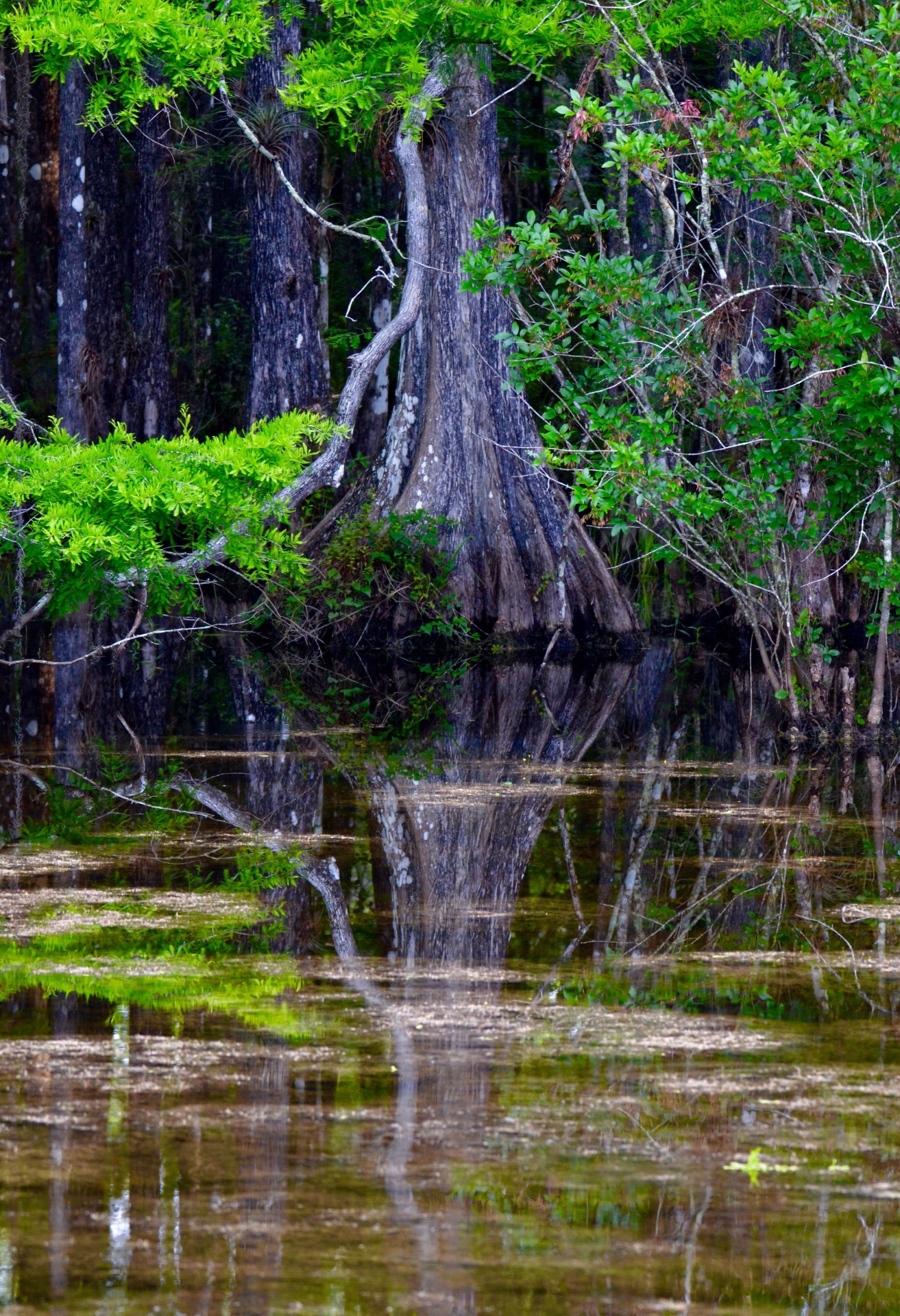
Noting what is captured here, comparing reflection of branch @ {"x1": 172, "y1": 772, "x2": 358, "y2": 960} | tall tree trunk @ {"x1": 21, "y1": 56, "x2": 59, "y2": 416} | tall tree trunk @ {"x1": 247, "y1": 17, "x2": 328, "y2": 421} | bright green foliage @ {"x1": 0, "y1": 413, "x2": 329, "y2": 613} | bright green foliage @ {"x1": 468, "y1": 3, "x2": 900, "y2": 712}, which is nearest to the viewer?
reflection of branch @ {"x1": 172, "y1": 772, "x2": 358, "y2": 960}

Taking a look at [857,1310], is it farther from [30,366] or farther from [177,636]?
[30,366]

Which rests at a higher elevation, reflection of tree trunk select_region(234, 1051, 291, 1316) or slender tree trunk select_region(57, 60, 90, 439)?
slender tree trunk select_region(57, 60, 90, 439)

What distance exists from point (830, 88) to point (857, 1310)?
285 inches

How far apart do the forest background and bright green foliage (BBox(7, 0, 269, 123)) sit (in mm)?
37

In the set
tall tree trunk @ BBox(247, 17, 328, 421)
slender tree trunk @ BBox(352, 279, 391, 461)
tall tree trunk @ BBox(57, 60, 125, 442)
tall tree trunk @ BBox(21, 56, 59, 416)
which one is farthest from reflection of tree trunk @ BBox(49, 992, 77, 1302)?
tall tree trunk @ BBox(21, 56, 59, 416)

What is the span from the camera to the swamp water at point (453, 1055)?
2762mm

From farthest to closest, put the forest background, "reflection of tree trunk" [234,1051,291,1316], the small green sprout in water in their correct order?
the forest background < the small green sprout in water < "reflection of tree trunk" [234,1051,291,1316]

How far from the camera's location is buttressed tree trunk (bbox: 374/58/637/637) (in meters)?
14.6

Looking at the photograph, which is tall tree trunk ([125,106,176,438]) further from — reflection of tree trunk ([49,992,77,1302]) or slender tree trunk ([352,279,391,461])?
reflection of tree trunk ([49,992,77,1302])

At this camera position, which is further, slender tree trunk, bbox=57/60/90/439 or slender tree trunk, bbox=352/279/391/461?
slender tree trunk, bbox=352/279/391/461

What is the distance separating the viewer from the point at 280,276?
52.7 ft

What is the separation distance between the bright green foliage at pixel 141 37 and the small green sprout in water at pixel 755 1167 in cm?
1081

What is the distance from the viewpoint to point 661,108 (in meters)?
8.15

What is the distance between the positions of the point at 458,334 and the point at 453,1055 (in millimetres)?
11754
